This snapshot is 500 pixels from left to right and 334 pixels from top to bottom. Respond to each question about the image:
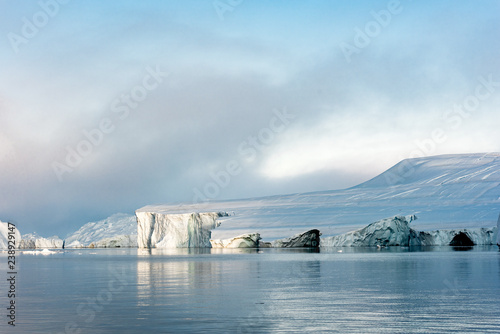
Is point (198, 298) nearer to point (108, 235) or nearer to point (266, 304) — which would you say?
point (266, 304)

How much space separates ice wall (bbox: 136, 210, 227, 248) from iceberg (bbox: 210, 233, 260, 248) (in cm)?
610

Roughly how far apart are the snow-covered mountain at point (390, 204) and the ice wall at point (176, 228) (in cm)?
112

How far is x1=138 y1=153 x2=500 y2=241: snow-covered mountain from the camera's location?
62719 mm

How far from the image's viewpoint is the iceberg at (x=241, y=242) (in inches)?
2611

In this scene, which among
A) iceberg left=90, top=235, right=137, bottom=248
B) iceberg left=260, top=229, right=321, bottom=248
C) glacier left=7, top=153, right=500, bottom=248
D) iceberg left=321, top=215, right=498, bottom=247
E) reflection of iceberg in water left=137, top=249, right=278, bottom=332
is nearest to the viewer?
reflection of iceberg in water left=137, top=249, right=278, bottom=332

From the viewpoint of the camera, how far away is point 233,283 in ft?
62.6

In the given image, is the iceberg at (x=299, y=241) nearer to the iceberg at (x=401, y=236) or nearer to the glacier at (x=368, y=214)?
the glacier at (x=368, y=214)

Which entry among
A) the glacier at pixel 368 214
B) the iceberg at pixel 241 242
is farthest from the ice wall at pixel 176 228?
the iceberg at pixel 241 242

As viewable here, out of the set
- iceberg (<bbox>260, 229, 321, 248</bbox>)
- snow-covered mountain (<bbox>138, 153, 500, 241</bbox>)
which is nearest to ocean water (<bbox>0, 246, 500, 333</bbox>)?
snow-covered mountain (<bbox>138, 153, 500, 241</bbox>)

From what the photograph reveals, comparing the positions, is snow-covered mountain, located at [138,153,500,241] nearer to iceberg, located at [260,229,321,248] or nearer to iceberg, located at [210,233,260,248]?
iceberg, located at [210,233,260,248]

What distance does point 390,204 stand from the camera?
66375 mm

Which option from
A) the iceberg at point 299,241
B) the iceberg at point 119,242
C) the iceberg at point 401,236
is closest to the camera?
the iceberg at point 401,236

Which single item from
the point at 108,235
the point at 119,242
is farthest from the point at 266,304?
the point at 108,235

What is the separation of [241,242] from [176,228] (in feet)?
47.9
